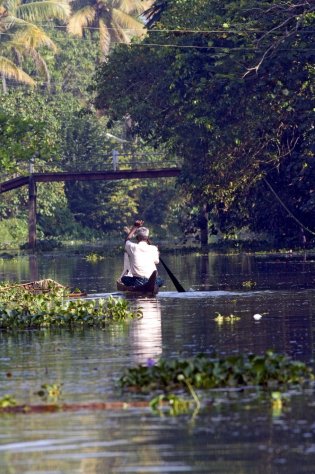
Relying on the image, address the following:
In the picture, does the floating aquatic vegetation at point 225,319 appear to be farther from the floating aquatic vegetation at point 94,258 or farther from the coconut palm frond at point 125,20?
the coconut palm frond at point 125,20

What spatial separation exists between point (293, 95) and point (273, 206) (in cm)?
637

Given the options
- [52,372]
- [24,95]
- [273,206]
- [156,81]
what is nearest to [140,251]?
[52,372]

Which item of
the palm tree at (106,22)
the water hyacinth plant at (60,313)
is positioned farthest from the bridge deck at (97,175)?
the water hyacinth plant at (60,313)

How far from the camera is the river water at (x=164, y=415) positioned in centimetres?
1152

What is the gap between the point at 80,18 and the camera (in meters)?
95.8

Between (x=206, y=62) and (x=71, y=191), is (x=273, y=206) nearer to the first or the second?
(x=206, y=62)

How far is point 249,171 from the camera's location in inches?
2142

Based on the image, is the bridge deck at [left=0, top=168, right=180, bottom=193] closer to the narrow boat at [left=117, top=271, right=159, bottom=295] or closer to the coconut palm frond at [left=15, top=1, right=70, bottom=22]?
the coconut palm frond at [left=15, top=1, right=70, bottom=22]

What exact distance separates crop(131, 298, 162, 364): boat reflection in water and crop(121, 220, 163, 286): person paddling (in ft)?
3.93

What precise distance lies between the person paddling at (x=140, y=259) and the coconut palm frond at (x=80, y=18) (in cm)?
6645

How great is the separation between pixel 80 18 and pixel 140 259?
68063 millimetres

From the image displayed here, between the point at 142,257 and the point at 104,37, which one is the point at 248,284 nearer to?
the point at 142,257

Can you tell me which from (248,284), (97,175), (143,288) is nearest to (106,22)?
(97,175)

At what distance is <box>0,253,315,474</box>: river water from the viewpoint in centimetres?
1152
